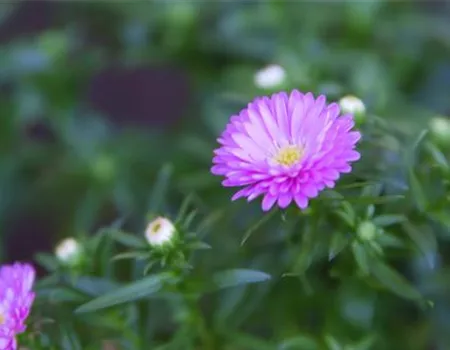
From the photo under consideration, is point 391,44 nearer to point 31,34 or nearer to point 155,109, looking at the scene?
point 155,109

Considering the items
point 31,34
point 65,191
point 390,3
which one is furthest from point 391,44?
point 31,34

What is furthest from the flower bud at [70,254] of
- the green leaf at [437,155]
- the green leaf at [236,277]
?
the green leaf at [437,155]

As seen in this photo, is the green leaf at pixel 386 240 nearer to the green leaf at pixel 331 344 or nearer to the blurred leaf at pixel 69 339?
the green leaf at pixel 331 344

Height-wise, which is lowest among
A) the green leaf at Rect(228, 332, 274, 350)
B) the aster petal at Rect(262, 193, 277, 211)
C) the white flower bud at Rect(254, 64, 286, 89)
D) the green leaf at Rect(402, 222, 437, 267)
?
the green leaf at Rect(228, 332, 274, 350)

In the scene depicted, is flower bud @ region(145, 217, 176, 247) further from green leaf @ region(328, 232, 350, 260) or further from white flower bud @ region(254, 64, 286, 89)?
white flower bud @ region(254, 64, 286, 89)

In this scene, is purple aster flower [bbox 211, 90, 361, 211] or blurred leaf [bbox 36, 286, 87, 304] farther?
blurred leaf [bbox 36, 286, 87, 304]

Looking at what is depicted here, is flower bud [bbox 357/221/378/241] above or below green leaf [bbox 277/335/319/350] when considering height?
above

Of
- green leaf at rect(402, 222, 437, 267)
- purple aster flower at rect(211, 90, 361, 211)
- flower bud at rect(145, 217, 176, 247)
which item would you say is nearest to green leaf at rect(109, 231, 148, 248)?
flower bud at rect(145, 217, 176, 247)
